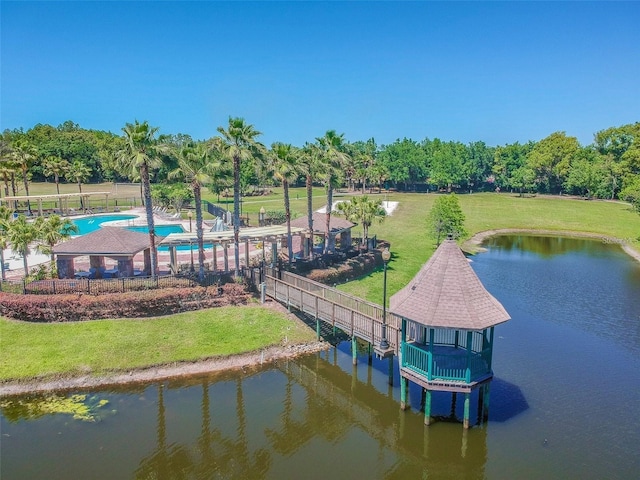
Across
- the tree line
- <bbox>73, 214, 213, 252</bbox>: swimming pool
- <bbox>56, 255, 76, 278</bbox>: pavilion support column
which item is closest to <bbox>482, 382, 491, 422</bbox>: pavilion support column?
<bbox>56, 255, 76, 278</bbox>: pavilion support column

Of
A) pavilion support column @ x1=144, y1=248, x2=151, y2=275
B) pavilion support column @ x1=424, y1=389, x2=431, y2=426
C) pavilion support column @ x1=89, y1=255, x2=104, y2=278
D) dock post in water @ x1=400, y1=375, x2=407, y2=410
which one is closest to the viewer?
pavilion support column @ x1=424, y1=389, x2=431, y2=426

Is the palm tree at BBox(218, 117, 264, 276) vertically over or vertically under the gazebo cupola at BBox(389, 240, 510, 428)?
over

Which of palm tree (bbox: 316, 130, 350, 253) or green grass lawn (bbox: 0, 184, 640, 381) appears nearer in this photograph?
green grass lawn (bbox: 0, 184, 640, 381)

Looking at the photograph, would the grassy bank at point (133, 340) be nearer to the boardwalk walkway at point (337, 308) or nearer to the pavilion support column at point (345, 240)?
the boardwalk walkway at point (337, 308)

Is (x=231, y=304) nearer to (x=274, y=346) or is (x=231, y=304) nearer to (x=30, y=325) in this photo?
(x=274, y=346)

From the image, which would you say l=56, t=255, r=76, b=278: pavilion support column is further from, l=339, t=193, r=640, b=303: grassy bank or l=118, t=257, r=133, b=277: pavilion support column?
l=339, t=193, r=640, b=303: grassy bank

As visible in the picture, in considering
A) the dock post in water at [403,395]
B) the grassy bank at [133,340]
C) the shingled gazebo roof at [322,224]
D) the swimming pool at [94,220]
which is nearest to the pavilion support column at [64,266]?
the grassy bank at [133,340]
